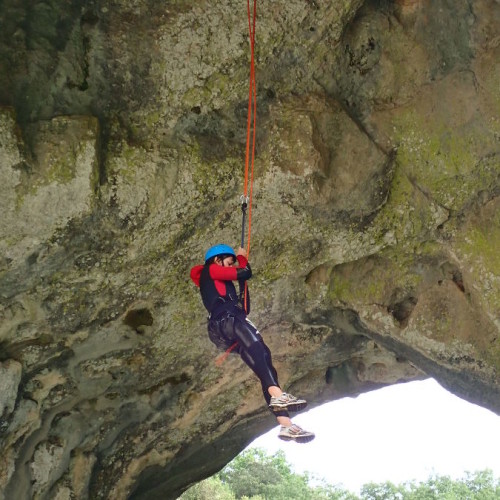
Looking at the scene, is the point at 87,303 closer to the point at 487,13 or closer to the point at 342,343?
the point at 342,343

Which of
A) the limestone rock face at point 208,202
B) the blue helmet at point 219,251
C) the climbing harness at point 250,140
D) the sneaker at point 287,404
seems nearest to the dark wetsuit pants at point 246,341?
the climbing harness at point 250,140

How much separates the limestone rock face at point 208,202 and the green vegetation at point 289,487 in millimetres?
10754

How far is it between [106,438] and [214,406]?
1651 mm

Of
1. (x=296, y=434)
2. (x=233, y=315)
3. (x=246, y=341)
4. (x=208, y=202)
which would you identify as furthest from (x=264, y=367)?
(x=208, y=202)

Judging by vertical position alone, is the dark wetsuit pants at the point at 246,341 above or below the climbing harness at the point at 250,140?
below

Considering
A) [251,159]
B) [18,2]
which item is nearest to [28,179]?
[18,2]

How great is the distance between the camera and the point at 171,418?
11148 mm

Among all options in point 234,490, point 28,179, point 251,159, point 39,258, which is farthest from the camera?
point 234,490

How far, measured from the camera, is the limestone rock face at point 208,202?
26.6 ft

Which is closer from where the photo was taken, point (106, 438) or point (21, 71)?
point (21, 71)

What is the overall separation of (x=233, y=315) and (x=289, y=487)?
56.8 ft

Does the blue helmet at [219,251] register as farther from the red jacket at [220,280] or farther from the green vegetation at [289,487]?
the green vegetation at [289,487]

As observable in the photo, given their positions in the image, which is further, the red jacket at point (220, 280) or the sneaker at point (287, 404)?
the red jacket at point (220, 280)

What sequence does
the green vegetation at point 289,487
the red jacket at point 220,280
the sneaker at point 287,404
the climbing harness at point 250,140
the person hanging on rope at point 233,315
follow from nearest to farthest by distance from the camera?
the sneaker at point 287,404 → the person hanging on rope at point 233,315 → the red jacket at point 220,280 → the climbing harness at point 250,140 → the green vegetation at point 289,487
